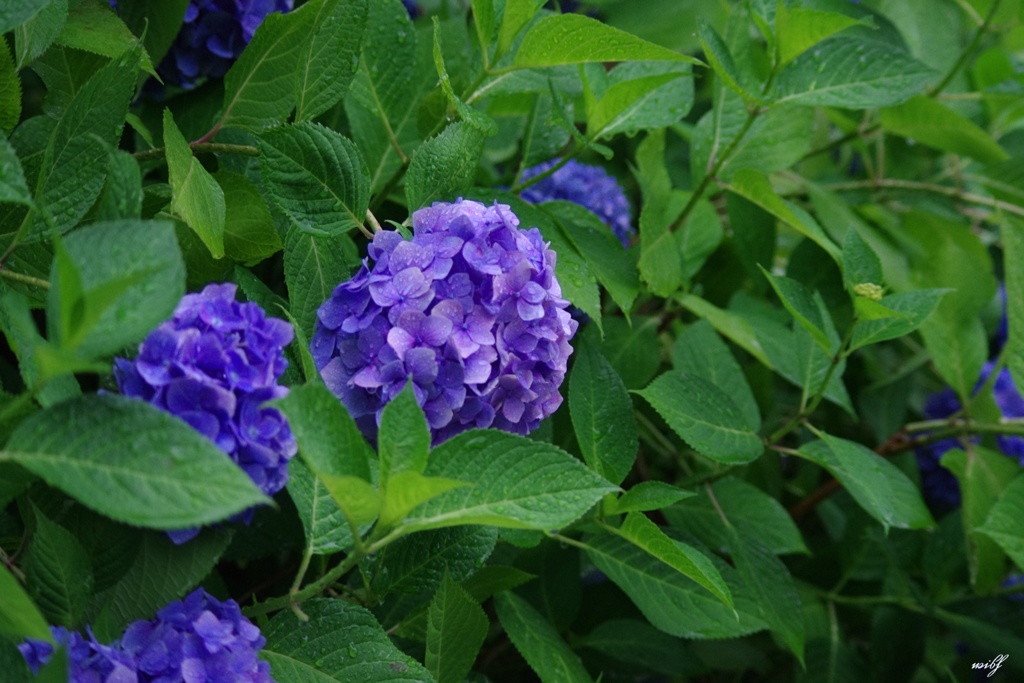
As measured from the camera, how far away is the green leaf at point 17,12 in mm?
630

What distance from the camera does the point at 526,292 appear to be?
2.35 feet

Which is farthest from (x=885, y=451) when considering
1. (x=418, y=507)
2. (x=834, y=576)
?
(x=418, y=507)

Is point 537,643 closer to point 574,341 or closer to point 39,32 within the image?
point 574,341

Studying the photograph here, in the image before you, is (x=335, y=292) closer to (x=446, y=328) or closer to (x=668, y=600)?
(x=446, y=328)

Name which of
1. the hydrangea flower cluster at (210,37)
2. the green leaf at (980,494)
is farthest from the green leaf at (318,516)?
the green leaf at (980,494)

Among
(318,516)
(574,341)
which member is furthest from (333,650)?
(574,341)

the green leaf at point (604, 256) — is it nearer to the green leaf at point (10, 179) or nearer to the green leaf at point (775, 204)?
the green leaf at point (775, 204)

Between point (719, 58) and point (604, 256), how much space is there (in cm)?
25

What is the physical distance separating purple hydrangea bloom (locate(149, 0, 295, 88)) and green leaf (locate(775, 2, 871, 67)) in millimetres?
503

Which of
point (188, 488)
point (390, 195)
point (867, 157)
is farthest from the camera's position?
point (867, 157)

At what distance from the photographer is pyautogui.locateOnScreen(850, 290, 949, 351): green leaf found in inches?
39.2

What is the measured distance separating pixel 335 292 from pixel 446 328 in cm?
10

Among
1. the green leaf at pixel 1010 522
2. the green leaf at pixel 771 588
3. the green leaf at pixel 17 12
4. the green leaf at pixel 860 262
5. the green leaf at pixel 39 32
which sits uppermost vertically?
the green leaf at pixel 17 12

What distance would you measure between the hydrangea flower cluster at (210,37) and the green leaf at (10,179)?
14.4 inches
